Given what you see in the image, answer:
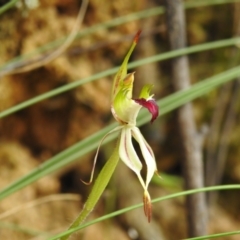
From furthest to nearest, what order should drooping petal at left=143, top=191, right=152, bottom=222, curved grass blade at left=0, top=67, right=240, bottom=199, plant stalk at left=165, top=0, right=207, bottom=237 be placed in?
plant stalk at left=165, top=0, right=207, bottom=237 < curved grass blade at left=0, top=67, right=240, bottom=199 < drooping petal at left=143, top=191, right=152, bottom=222

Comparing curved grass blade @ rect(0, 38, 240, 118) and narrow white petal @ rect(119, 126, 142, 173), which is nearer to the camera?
narrow white petal @ rect(119, 126, 142, 173)

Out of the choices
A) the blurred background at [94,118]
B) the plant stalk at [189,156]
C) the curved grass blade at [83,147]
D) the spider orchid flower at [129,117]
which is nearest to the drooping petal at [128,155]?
the spider orchid flower at [129,117]

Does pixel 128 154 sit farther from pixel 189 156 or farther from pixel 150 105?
pixel 189 156

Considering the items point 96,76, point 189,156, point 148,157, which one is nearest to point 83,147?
point 96,76

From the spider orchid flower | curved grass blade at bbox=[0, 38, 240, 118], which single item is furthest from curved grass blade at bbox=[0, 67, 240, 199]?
the spider orchid flower

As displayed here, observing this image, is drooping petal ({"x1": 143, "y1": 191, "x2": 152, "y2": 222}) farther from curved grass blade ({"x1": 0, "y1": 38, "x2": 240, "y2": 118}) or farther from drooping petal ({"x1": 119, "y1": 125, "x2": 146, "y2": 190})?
curved grass blade ({"x1": 0, "y1": 38, "x2": 240, "y2": 118})

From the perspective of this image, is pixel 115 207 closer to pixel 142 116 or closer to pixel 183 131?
pixel 183 131

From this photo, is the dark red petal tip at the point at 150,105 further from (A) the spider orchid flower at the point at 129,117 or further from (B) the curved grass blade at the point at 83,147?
(B) the curved grass blade at the point at 83,147

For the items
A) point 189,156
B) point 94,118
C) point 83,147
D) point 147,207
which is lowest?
point 147,207

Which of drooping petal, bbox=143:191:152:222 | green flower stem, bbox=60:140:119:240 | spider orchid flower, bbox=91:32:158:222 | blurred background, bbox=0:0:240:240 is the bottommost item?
drooping petal, bbox=143:191:152:222
